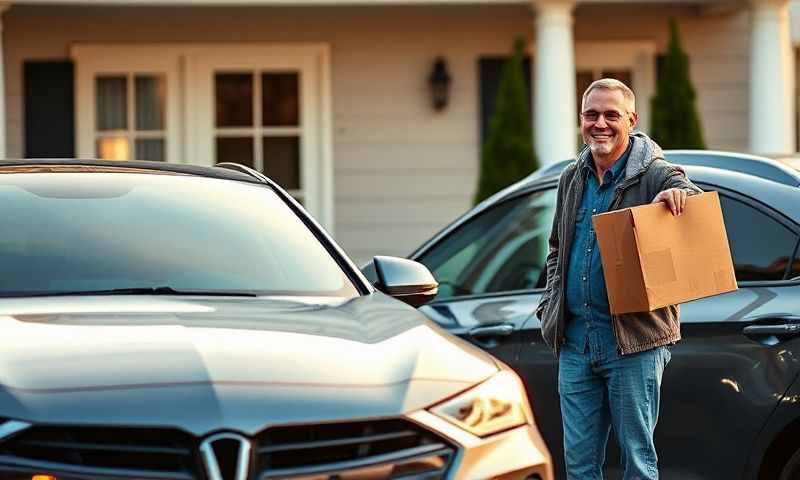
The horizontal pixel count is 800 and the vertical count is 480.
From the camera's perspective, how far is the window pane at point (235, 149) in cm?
1486

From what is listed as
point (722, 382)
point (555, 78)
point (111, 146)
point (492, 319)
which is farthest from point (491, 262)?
point (111, 146)

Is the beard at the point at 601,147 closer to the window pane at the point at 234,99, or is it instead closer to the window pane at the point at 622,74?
the window pane at the point at 234,99

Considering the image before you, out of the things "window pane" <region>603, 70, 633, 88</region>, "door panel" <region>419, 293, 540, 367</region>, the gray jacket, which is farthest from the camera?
"window pane" <region>603, 70, 633, 88</region>

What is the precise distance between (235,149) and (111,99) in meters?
Result: 1.26

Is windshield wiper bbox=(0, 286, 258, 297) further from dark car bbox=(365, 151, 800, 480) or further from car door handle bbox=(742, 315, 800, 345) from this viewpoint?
car door handle bbox=(742, 315, 800, 345)

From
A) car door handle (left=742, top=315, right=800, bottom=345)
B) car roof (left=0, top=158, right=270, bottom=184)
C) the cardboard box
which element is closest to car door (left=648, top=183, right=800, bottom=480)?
car door handle (left=742, top=315, right=800, bottom=345)

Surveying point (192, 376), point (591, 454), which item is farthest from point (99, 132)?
point (192, 376)

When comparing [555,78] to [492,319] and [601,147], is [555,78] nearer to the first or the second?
[492,319]

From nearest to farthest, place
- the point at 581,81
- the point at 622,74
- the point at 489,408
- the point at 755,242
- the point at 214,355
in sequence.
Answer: the point at 214,355 → the point at 489,408 → the point at 755,242 → the point at 622,74 → the point at 581,81

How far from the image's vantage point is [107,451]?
3.23 metres

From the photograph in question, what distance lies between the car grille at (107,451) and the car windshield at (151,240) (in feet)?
3.62

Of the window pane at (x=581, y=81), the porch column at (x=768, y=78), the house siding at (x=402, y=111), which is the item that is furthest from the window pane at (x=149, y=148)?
the porch column at (x=768, y=78)

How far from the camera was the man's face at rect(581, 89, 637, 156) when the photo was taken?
15.4 feet

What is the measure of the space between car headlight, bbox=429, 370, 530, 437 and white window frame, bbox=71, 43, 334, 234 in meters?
10.9
